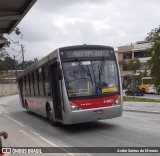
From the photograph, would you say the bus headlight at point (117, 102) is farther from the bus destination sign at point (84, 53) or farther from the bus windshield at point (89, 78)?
the bus destination sign at point (84, 53)

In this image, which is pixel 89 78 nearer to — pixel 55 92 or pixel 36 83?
pixel 55 92

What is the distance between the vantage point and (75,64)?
1298 centimetres

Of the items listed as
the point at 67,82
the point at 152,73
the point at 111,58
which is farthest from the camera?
the point at 152,73

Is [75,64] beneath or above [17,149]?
above

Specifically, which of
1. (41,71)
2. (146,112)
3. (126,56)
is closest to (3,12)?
(41,71)

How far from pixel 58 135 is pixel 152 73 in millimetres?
19270

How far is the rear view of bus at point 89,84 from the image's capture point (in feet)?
40.9

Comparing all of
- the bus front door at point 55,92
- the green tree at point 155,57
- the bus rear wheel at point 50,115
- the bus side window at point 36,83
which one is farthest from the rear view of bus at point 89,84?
the green tree at point 155,57

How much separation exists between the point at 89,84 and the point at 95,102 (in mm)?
672

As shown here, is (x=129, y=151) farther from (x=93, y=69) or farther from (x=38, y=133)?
(x=38, y=133)

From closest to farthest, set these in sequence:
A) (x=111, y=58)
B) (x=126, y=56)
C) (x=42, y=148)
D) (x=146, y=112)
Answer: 1. (x=42, y=148)
2. (x=111, y=58)
3. (x=146, y=112)
4. (x=126, y=56)

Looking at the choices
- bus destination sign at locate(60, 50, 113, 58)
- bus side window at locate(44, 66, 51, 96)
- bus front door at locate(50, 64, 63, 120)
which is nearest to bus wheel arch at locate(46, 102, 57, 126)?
bus side window at locate(44, 66, 51, 96)

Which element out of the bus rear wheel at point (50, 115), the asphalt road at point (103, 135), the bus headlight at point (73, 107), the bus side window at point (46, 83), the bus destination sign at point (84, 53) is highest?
the bus destination sign at point (84, 53)

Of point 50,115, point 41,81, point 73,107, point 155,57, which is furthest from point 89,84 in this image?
point 155,57
